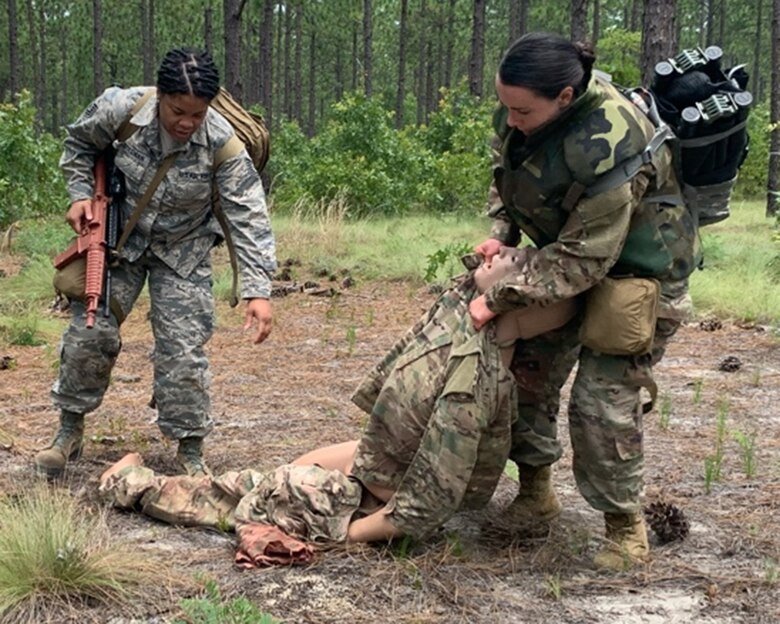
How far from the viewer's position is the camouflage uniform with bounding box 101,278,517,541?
2963 mm

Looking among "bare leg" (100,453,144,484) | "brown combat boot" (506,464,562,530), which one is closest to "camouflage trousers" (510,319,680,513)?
"brown combat boot" (506,464,562,530)

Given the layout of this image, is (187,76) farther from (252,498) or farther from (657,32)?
(657,32)

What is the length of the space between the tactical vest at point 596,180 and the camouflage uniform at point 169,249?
3.67ft

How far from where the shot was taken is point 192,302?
154 inches

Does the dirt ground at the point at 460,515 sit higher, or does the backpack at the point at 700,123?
the backpack at the point at 700,123

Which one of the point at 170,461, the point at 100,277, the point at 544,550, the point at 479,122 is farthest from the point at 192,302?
the point at 479,122

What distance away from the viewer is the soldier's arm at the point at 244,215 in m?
3.78

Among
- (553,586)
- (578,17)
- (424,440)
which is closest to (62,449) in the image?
(424,440)

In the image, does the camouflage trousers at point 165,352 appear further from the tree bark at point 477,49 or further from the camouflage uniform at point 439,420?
the tree bark at point 477,49

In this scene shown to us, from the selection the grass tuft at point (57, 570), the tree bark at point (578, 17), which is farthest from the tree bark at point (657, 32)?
the grass tuft at point (57, 570)

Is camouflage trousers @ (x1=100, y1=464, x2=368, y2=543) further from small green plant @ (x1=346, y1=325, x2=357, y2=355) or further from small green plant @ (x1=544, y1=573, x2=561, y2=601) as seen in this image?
small green plant @ (x1=346, y1=325, x2=357, y2=355)

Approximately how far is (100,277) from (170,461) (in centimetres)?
90

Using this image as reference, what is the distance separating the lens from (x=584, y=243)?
9.32 feet

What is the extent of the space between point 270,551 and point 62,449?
136 centimetres
